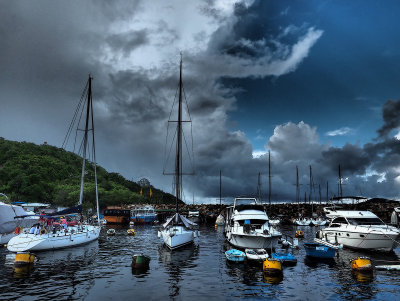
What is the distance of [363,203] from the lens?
338 feet

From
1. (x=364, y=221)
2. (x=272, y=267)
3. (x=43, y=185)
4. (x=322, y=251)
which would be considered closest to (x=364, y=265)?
(x=322, y=251)

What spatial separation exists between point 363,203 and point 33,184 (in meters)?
137

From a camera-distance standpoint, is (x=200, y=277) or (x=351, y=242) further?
(x=351, y=242)

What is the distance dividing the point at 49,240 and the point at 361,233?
3395 cm

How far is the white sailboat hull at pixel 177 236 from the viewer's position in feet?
99.1

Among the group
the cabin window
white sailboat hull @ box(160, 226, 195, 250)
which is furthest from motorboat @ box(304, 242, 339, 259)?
white sailboat hull @ box(160, 226, 195, 250)

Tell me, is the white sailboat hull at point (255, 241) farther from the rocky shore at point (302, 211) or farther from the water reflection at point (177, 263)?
the rocky shore at point (302, 211)

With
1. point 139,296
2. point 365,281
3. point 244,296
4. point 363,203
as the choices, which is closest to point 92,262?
point 139,296

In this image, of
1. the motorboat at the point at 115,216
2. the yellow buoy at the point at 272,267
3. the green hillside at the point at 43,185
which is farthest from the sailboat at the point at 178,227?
the green hillside at the point at 43,185

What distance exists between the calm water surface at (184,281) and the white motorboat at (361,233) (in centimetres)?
187

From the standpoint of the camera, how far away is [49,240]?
29141 mm

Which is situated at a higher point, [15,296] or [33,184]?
[33,184]

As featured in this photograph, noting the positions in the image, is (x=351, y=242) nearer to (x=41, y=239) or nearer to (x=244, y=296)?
(x=244, y=296)

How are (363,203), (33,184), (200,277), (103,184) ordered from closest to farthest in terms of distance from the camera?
(200,277) < (363,203) < (33,184) < (103,184)
